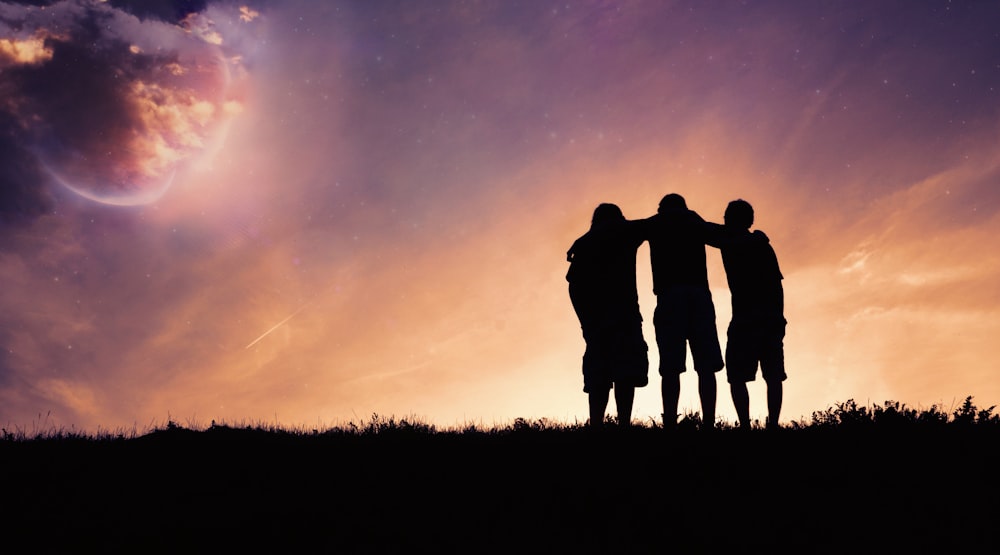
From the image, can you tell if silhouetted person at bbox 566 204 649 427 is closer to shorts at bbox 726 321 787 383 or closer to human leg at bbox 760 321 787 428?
shorts at bbox 726 321 787 383

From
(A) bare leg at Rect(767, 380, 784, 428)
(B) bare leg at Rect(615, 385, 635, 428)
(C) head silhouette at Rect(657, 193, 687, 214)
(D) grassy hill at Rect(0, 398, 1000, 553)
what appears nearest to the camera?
(D) grassy hill at Rect(0, 398, 1000, 553)

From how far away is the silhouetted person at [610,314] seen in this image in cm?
821

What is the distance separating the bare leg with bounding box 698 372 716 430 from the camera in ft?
26.9

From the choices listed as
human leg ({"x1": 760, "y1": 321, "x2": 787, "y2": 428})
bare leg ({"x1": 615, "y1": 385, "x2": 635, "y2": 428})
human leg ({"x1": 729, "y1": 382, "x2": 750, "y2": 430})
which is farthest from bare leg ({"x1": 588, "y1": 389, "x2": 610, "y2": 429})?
human leg ({"x1": 760, "y1": 321, "x2": 787, "y2": 428})

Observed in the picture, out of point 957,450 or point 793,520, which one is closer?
point 793,520

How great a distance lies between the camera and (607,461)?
6.52 metres

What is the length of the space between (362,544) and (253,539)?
950 millimetres

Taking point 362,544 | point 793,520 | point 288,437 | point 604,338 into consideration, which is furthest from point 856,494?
point 288,437

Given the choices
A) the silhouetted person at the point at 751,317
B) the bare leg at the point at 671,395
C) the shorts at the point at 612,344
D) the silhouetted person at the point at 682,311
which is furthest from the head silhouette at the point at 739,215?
the bare leg at the point at 671,395

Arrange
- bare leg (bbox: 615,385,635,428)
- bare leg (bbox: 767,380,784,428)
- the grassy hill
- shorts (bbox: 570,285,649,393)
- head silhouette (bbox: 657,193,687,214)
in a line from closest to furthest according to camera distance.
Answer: the grassy hill
shorts (bbox: 570,285,649,393)
bare leg (bbox: 615,385,635,428)
head silhouette (bbox: 657,193,687,214)
bare leg (bbox: 767,380,784,428)

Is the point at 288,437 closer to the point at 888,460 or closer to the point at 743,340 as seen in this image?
the point at 743,340

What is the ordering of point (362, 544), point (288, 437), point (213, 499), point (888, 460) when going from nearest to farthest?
point (362, 544)
point (213, 499)
point (888, 460)
point (288, 437)

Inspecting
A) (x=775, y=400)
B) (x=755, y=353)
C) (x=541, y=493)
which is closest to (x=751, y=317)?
(x=755, y=353)

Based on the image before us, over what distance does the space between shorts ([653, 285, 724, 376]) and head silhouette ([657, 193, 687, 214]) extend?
1.04 m
